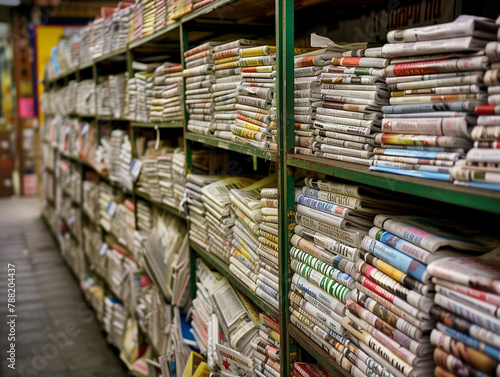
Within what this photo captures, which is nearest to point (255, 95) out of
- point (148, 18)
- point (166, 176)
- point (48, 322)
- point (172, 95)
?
point (172, 95)

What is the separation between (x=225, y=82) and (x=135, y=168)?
4.83ft

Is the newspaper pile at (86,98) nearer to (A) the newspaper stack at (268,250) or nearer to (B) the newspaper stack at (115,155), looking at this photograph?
(B) the newspaper stack at (115,155)

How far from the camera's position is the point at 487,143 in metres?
0.93

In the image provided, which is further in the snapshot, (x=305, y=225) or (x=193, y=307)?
(x=193, y=307)

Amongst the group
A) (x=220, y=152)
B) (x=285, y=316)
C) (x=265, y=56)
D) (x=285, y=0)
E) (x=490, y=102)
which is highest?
(x=285, y=0)

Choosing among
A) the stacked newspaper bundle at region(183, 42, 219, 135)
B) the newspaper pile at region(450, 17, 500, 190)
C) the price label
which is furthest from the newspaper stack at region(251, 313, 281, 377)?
the price label

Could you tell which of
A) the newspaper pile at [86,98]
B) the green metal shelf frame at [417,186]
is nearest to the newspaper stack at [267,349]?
the green metal shelf frame at [417,186]

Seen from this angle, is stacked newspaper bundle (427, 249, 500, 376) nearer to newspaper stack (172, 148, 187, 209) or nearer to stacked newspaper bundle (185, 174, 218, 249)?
stacked newspaper bundle (185, 174, 218, 249)

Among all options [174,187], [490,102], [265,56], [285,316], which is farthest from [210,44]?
[490,102]

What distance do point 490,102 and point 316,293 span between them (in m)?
0.74

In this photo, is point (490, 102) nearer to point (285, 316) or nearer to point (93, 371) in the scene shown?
point (285, 316)

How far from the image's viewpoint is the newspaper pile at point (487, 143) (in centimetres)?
90

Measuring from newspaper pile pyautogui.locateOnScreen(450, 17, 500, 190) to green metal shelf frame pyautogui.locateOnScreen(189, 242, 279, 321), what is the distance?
90 centimetres

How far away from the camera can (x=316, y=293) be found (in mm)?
1460
